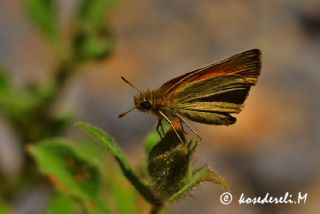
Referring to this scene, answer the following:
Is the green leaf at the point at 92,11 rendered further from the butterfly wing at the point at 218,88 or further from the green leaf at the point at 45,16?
the butterfly wing at the point at 218,88

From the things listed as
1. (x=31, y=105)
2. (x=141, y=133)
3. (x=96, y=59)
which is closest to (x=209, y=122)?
(x=96, y=59)

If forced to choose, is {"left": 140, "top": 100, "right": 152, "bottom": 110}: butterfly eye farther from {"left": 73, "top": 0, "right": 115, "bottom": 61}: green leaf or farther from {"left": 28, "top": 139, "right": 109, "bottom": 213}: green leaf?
{"left": 73, "top": 0, "right": 115, "bottom": 61}: green leaf

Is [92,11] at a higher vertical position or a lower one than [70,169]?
higher

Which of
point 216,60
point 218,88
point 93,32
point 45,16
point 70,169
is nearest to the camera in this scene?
Answer: point 218,88

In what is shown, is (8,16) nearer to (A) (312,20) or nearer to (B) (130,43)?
(B) (130,43)

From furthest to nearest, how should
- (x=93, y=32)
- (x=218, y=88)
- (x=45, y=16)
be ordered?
1. (x=45, y=16)
2. (x=93, y=32)
3. (x=218, y=88)

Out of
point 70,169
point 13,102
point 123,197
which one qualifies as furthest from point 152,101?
point 13,102

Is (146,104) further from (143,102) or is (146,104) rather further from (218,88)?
(218,88)
